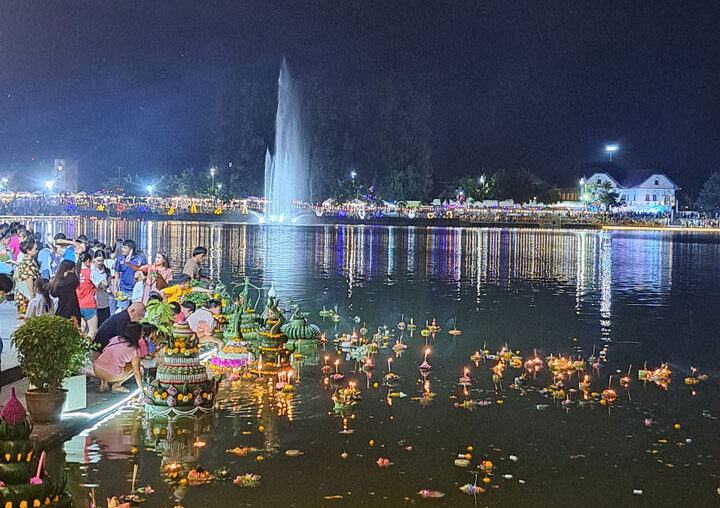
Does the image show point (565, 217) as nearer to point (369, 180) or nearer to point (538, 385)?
point (369, 180)

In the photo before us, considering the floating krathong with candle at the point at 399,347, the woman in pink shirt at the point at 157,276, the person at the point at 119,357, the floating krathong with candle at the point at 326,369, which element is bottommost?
the floating krathong with candle at the point at 326,369

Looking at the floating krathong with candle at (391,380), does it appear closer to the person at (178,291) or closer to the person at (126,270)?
the person at (178,291)

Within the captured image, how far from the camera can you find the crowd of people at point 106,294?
11.2m

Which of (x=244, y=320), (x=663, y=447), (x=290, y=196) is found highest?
(x=290, y=196)

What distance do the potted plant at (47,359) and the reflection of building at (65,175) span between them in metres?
178

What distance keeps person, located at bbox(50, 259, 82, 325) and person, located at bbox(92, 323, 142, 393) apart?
1.51m

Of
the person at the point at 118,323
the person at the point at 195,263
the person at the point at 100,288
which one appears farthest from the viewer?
the person at the point at 195,263

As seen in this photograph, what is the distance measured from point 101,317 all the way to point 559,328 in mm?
10219

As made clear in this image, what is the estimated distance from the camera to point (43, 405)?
9.16 meters

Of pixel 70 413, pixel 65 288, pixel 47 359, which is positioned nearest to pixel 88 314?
pixel 65 288

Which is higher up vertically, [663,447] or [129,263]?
[129,263]

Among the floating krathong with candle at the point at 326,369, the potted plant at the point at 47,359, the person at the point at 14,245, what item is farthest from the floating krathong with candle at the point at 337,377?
the person at the point at 14,245

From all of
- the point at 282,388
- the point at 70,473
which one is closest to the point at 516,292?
the point at 282,388

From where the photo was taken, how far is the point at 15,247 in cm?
2089
